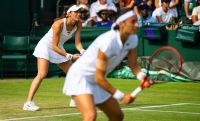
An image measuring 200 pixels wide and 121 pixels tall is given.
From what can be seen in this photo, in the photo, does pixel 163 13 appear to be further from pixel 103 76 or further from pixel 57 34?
pixel 103 76

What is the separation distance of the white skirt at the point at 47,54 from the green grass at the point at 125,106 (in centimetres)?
91

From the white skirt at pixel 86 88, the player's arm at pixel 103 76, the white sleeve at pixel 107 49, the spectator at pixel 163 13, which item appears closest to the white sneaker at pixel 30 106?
the white skirt at pixel 86 88

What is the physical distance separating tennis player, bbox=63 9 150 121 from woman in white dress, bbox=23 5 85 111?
4.11 m

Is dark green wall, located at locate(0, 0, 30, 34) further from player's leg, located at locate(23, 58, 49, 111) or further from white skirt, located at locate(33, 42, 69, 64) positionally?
player's leg, located at locate(23, 58, 49, 111)

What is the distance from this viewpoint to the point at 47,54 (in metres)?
12.8

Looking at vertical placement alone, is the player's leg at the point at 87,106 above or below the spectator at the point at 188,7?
above

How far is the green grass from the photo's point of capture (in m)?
11.8

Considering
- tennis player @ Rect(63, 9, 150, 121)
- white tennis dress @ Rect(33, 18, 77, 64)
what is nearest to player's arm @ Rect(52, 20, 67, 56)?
white tennis dress @ Rect(33, 18, 77, 64)

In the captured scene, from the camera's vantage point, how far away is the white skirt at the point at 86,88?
782 cm

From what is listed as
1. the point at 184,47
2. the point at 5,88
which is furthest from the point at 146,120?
the point at 184,47

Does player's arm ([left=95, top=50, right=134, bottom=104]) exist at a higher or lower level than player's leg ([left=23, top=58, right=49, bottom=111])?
higher

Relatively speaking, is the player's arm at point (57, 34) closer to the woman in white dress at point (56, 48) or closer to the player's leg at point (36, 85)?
the woman in white dress at point (56, 48)

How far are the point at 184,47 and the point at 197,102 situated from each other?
4949 millimetres

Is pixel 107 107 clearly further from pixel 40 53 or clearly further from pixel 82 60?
pixel 40 53
